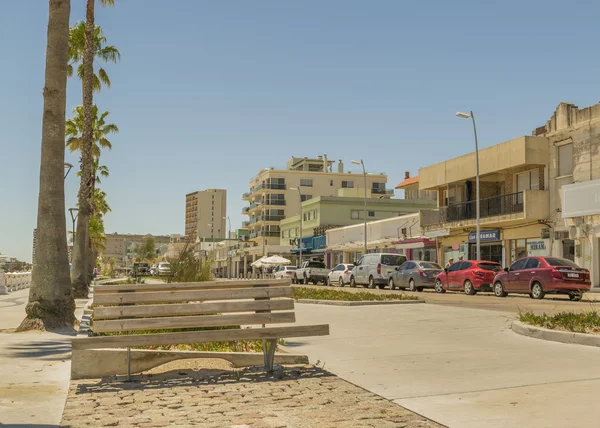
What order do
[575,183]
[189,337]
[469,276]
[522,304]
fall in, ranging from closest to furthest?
[189,337] → [522,304] → [469,276] → [575,183]

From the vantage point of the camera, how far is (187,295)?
7770 millimetres

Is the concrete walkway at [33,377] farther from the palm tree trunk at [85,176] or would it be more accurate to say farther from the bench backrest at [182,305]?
the palm tree trunk at [85,176]

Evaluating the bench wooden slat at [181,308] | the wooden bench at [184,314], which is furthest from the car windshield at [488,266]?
the bench wooden slat at [181,308]

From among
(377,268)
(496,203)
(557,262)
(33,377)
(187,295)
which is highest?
(496,203)

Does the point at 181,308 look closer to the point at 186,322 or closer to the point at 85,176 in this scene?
the point at 186,322

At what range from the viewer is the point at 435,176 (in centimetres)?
5188

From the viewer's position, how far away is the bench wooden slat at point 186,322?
7.46m

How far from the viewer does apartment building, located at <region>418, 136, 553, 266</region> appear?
39938mm

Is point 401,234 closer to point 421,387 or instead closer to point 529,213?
point 529,213

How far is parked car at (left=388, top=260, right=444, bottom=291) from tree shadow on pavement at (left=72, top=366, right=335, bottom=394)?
28.9m

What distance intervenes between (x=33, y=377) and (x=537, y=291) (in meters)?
23.2

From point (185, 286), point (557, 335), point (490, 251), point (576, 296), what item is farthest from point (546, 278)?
point (185, 286)

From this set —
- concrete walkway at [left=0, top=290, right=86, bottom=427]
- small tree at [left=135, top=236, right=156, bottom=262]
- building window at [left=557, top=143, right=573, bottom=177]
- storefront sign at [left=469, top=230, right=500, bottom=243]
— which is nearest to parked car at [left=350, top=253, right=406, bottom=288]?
storefront sign at [left=469, top=230, right=500, bottom=243]

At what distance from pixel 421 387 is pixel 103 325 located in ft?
11.2
